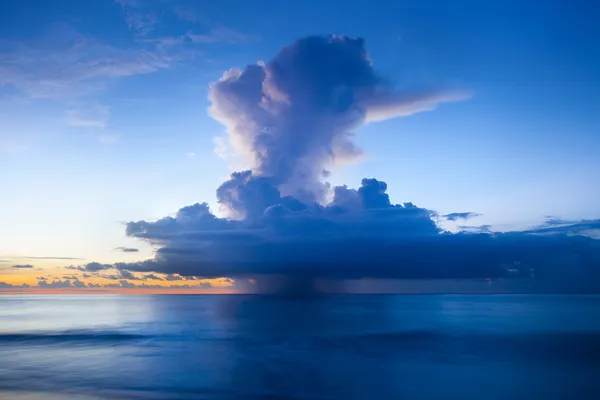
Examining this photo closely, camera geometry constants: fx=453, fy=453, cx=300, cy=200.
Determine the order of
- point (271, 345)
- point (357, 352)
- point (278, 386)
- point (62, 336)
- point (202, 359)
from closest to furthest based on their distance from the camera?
point (278, 386), point (202, 359), point (357, 352), point (271, 345), point (62, 336)

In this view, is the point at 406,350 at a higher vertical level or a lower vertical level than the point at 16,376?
lower

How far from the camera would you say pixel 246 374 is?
3391 cm

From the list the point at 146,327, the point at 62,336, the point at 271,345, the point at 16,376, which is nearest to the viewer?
the point at 16,376

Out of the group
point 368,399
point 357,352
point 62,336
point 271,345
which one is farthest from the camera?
point 62,336

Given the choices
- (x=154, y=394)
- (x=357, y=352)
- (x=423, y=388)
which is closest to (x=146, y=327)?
(x=357, y=352)

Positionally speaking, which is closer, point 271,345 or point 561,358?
point 561,358

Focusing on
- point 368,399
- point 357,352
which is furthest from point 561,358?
point 368,399

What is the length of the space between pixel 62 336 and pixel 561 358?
193 ft

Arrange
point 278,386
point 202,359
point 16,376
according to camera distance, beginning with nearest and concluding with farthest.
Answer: point 278,386 → point 16,376 → point 202,359

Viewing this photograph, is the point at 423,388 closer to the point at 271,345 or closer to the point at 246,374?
the point at 246,374

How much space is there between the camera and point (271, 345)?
50656 mm

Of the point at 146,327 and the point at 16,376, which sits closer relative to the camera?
the point at 16,376

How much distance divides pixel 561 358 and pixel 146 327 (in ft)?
196

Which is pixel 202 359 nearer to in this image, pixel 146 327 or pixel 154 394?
pixel 154 394
